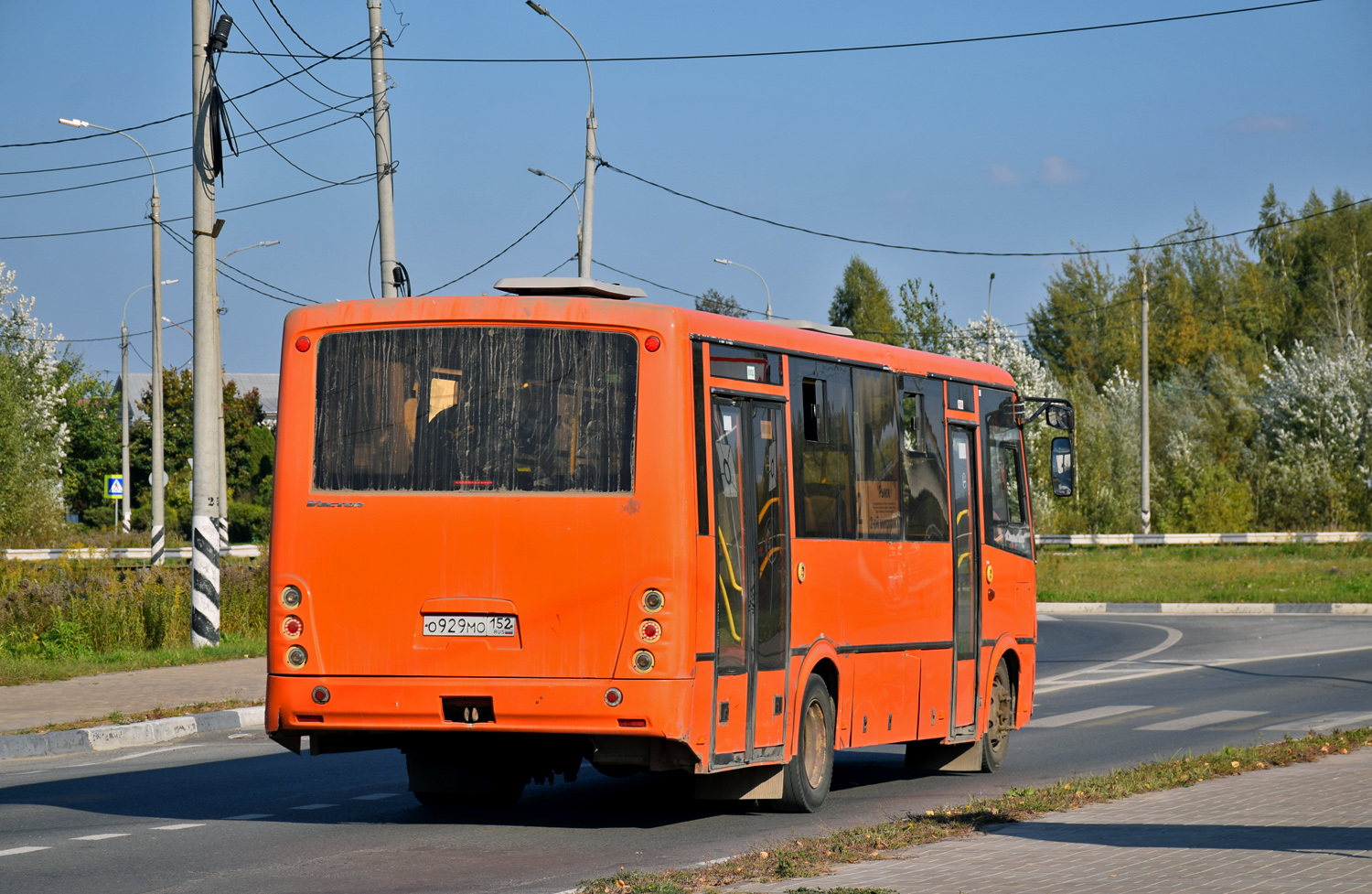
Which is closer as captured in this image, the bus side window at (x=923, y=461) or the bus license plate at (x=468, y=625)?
the bus license plate at (x=468, y=625)

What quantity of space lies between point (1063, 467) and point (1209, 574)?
31.0 meters

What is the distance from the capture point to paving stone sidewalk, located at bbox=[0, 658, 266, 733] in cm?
1552

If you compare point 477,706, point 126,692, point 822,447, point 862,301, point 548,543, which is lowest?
point 126,692

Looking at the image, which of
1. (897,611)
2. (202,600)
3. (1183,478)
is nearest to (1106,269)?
(1183,478)

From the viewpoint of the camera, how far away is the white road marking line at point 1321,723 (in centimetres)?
1573

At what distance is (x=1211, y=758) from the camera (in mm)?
12305

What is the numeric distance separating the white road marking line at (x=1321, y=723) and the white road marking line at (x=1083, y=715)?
5.68 feet

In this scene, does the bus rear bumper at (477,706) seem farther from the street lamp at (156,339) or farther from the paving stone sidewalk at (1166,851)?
the street lamp at (156,339)

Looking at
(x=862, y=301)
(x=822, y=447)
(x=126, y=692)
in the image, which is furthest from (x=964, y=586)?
(x=862, y=301)

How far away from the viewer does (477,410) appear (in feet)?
30.7

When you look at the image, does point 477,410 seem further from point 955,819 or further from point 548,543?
point 955,819

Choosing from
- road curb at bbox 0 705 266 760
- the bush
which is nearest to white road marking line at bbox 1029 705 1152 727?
road curb at bbox 0 705 266 760

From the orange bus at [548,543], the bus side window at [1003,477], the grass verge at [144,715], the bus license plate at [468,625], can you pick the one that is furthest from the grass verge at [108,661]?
the bus side window at [1003,477]

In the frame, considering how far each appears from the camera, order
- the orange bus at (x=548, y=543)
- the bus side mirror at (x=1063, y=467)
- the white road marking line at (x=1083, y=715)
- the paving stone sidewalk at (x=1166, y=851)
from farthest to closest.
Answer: the white road marking line at (x=1083, y=715) → the bus side mirror at (x=1063, y=467) → the orange bus at (x=548, y=543) → the paving stone sidewalk at (x=1166, y=851)
